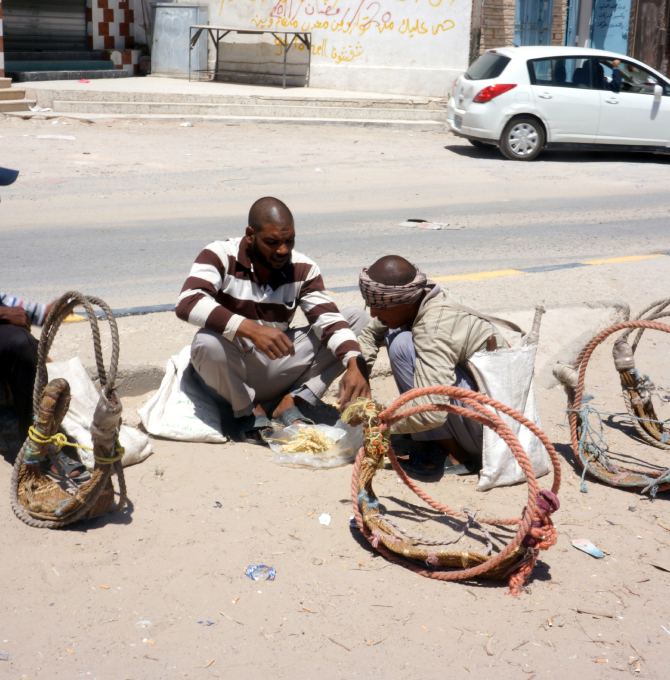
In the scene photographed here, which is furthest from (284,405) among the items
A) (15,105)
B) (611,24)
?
(611,24)

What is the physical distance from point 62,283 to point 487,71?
831cm

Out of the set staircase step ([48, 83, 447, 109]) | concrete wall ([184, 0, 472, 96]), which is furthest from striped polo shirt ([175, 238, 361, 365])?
concrete wall ([184, 0, 472, 96])

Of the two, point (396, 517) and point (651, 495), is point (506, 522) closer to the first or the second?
point (396, 517)

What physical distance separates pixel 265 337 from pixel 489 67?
9.70m

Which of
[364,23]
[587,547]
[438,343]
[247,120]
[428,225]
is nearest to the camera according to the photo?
[587,547]

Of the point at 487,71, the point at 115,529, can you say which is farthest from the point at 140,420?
the point at 487,71

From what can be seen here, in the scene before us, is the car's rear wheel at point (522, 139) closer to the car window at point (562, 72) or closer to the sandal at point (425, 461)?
the car window at point (562, 72)

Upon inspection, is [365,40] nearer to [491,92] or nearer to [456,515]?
[491,92]

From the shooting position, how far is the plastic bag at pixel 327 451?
11.0 ft

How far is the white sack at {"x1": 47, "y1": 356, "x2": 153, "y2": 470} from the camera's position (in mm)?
3154

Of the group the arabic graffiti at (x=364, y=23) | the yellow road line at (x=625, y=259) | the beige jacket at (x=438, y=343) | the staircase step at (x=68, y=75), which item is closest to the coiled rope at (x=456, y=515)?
the beige jacket at (x=438, y=343)

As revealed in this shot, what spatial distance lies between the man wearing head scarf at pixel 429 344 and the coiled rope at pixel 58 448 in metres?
1.11

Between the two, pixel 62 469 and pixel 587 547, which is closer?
pixel 587 547

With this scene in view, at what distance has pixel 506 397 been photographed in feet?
10.2
